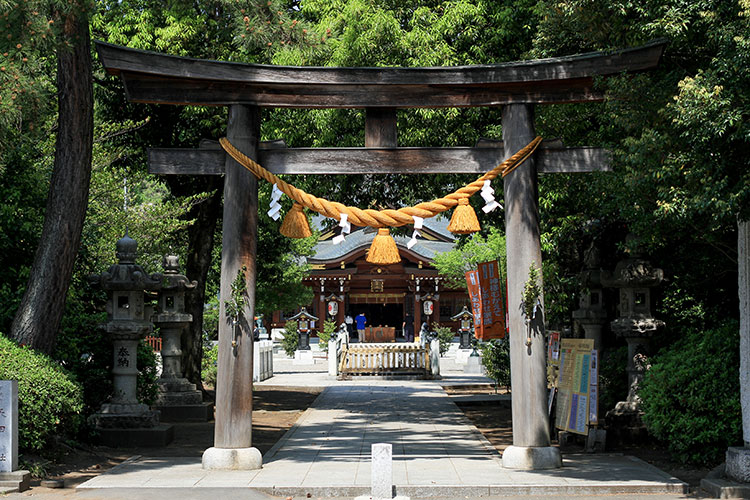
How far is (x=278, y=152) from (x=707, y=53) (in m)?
5.06

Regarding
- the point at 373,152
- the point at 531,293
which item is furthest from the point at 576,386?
the point at 373,152

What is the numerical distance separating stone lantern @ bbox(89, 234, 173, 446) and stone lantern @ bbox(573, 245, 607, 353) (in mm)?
6621

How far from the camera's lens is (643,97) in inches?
342

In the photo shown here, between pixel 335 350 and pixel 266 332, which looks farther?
pixel 266 332

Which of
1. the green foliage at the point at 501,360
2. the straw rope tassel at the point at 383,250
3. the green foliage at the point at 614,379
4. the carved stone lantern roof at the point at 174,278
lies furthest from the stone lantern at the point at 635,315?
the carved stone lantern roof at the point at 174,278

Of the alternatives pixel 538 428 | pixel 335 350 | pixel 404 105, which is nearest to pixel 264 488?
pixel 538 428

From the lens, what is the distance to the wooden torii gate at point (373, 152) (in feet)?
30.9

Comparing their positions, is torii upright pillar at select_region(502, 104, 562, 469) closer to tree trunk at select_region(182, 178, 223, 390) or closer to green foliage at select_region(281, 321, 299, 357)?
tree trunk at select_region(182, 178, 223, 390)

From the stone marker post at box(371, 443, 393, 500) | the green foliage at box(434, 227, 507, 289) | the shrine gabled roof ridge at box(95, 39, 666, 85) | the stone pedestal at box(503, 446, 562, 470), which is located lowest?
the stone pedestal at box(503, 446, 562, 470)

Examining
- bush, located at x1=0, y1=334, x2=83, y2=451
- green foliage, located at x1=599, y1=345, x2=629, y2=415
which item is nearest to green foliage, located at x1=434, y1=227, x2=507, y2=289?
green foliage, located at x1=599, y1=345, x2=629, y2=415

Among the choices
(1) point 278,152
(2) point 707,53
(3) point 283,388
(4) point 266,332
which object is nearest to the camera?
(2) point 707,53

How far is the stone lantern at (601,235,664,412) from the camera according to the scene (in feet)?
37.1

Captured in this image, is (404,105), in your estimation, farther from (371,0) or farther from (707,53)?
(371,0)

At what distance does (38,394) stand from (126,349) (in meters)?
3.14
